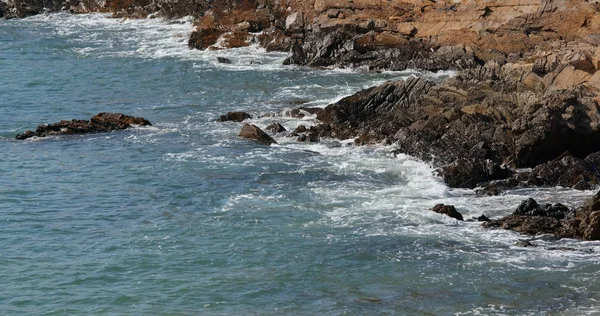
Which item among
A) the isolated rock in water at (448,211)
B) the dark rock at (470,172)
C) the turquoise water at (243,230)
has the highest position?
the dark rock at (470,172)

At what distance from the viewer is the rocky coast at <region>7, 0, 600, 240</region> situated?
28.5 m

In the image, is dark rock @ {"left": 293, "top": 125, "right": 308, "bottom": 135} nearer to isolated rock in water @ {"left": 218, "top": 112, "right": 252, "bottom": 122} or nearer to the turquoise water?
the turquoise water

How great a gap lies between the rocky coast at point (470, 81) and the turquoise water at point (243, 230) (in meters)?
0.95

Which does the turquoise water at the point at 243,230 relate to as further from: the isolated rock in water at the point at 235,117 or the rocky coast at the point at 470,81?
the rocky coast at the point at 470,81

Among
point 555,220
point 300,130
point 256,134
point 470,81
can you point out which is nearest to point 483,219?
point 555,220

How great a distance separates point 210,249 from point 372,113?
503 inches

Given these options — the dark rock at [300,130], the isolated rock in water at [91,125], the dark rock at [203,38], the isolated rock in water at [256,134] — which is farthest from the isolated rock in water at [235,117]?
the dark rock at [203,38]

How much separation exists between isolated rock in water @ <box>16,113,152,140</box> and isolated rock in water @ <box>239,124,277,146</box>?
4848 millimetres

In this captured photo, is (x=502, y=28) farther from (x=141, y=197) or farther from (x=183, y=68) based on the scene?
(x=141, y=197)

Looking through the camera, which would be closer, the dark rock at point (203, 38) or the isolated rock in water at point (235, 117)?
the isolated rock in water at point (235, 117)

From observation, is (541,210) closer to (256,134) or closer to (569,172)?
(569,172)

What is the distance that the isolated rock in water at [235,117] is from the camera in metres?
37.7

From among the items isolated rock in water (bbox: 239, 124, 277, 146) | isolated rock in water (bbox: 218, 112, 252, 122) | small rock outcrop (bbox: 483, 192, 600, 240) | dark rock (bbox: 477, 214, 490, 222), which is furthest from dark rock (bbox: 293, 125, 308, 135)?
small rock outcrop (bbox: 483, 192, 600, 240)

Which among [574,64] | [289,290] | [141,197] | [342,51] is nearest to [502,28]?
[342,51]
